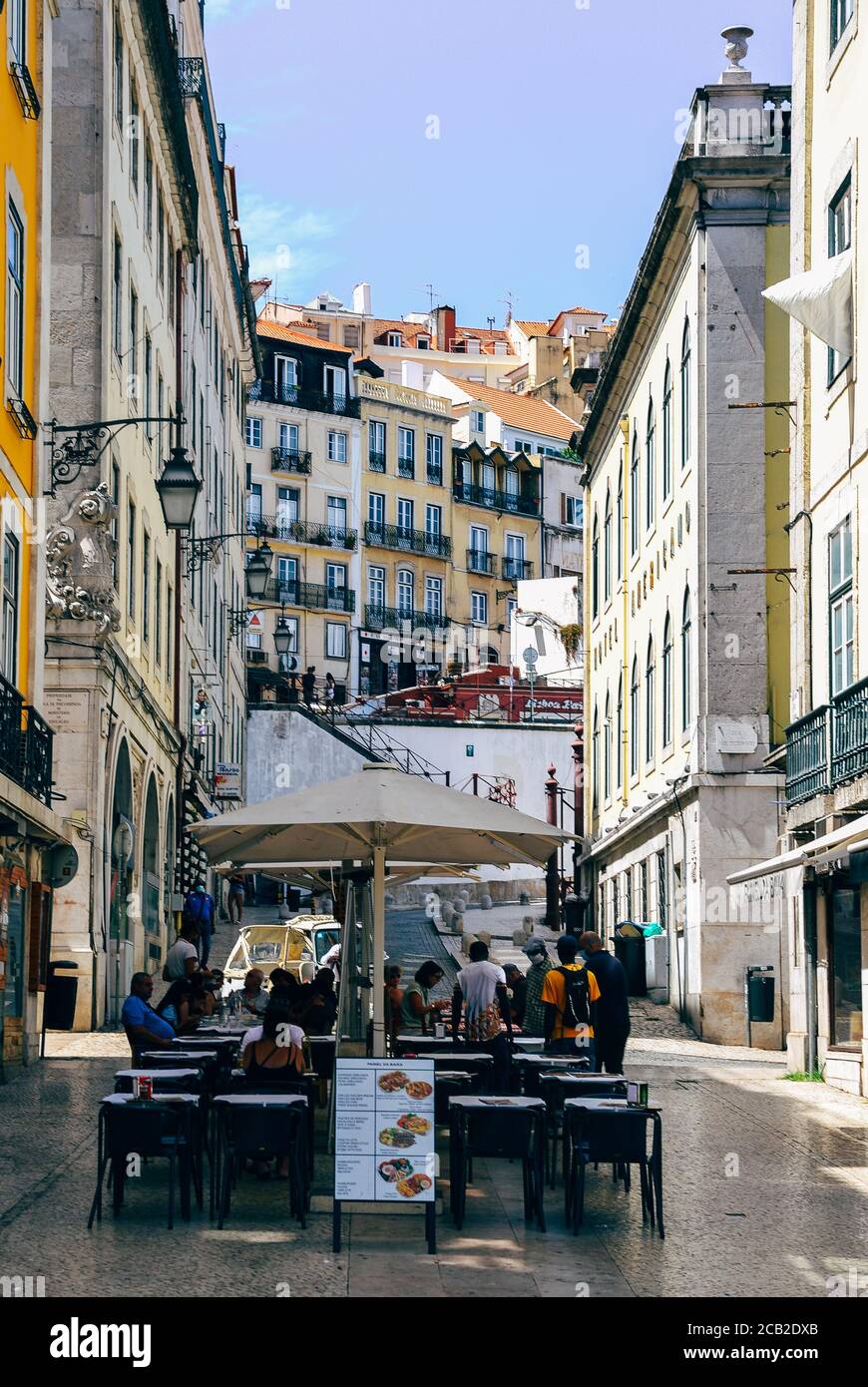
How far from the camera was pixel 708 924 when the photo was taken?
97.2 feet

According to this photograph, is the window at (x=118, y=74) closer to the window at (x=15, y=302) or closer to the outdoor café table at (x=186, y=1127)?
the window at (x=15, y=302)

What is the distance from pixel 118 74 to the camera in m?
30.2

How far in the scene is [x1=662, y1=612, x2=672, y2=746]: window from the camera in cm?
3453

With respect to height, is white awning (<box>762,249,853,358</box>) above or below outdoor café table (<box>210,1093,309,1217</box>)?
above

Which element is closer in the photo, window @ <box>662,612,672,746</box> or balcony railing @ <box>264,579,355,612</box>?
window @ <box>662,612,672,746</box>

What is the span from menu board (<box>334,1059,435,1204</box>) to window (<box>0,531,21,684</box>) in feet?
35.9

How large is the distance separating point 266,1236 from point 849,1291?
3224 mm

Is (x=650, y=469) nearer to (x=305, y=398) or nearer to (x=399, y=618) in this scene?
(x=305, y=398)

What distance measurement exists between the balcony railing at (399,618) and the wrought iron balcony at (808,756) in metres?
61.9

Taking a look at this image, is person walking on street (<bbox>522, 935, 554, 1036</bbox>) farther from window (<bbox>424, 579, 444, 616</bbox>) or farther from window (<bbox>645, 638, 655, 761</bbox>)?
window (<bbox>424, 579, 444, 616</bbox>)

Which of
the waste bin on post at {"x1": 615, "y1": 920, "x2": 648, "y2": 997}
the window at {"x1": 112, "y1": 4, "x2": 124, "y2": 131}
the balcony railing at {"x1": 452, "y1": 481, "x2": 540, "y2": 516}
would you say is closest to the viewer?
the window at {"x1": 112, "y1": 4, "x2": 124, "y2": 131}

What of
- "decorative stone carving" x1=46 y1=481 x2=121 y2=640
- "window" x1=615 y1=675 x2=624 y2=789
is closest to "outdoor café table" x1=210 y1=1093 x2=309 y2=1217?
"decorative stone carving" x1=46 y1=481 x2=121 y2=640

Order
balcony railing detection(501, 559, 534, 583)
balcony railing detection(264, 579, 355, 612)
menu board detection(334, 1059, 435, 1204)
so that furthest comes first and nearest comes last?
balcony railing detection(501, 559, 534, 583), balcony railing detection(264, 579, 355, 612), menu board detection(334, 1059, 435, 1204)
